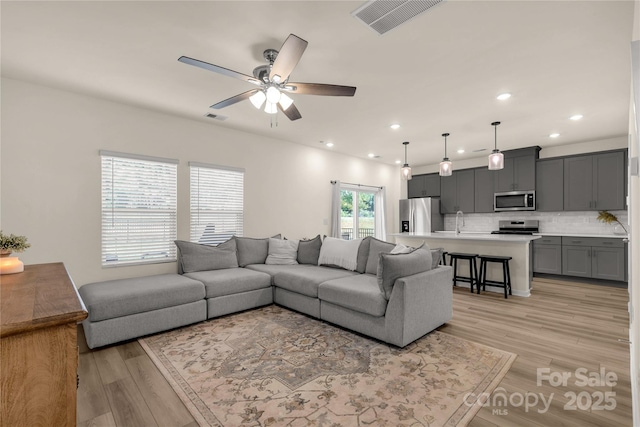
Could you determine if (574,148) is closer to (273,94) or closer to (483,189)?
(483,189)

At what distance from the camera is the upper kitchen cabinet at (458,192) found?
23.9ft

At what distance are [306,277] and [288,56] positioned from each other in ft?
8.19

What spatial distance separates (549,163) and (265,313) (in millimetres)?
6269

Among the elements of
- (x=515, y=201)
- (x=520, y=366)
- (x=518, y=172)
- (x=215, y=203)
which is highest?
(x=518, y=172)

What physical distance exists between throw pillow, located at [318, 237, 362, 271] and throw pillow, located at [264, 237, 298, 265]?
0.50m

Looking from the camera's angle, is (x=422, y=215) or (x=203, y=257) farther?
(x=422, y=215)

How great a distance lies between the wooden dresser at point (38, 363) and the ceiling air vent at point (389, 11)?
2287 millimetres

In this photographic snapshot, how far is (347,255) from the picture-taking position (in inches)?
166

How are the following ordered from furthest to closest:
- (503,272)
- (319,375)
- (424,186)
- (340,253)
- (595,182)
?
(424,186), (595,182), (503,272), (340,253), (319,375)

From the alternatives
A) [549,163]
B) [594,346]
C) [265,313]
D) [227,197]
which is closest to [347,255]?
[265,313]

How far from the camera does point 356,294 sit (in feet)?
10.2

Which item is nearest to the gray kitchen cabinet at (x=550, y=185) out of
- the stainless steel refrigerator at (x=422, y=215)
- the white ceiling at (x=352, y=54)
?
the white ceiling at (x=352, y=54)

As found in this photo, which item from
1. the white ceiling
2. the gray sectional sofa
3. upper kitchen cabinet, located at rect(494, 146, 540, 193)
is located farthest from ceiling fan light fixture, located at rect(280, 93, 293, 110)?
upper kitchen cabinet, located at rect(494, 146, 540, 193)

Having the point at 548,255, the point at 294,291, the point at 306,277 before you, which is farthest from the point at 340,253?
the point at 548,255
